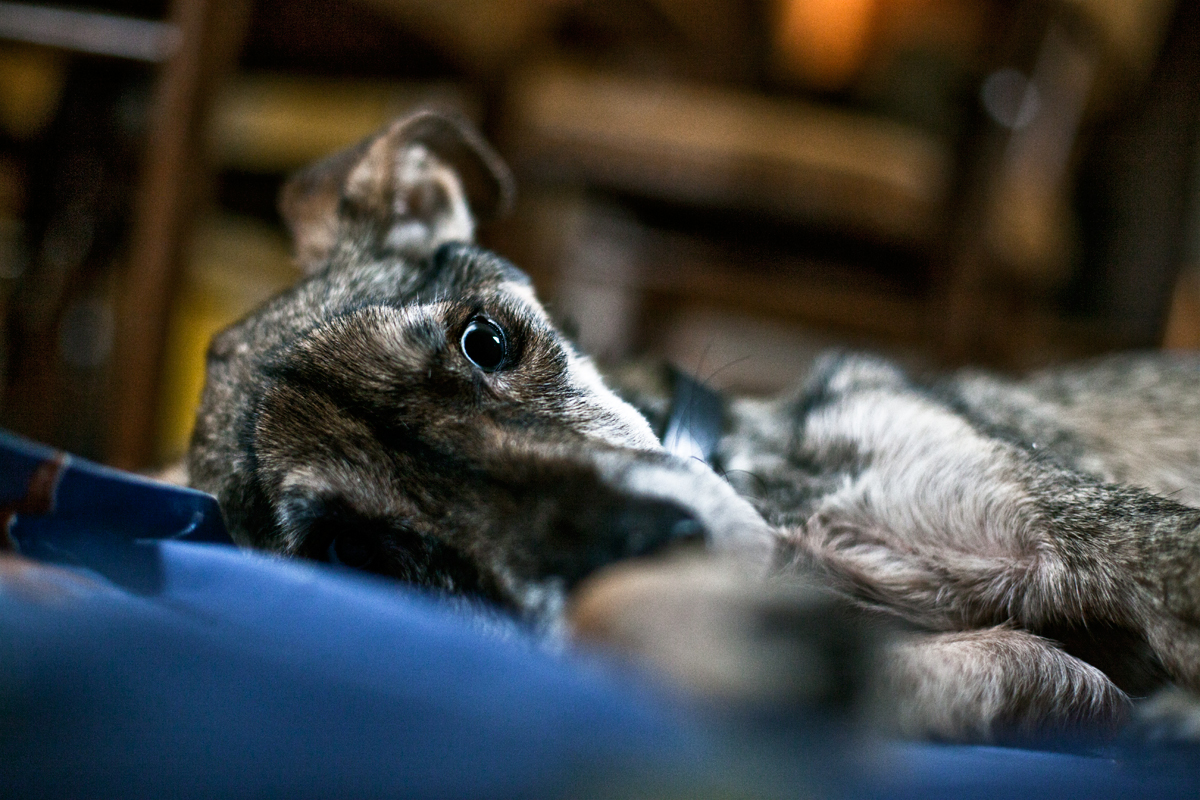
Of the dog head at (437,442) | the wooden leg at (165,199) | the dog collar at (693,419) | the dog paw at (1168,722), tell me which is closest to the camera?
the dog paw at (1168,722)

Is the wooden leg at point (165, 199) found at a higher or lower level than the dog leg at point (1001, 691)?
higher

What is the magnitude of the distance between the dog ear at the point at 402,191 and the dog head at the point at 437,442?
0.15 meters

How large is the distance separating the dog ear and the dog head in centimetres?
15

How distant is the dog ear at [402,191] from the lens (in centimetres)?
223

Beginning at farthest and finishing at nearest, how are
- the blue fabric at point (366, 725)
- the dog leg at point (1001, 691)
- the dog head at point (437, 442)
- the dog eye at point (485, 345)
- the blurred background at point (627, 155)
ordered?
the blurred background at point (627, 155)
the dog eye at point (485, 345)
the dog leg at point (1001, 691)
the dog head at point (437, 442)
the blue fabric at point (366, 725)

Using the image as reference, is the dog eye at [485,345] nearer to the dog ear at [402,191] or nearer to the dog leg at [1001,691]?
the dog ear at [402,191]

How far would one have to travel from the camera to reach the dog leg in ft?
4.21

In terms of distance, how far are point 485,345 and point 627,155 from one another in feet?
8.57

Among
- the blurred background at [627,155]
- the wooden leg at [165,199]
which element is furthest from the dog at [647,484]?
the blurred background at [627,155]

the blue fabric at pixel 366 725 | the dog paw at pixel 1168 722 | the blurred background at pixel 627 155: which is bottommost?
the blue fabric at pixel 366 725

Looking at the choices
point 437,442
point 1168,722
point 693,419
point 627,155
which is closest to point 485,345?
point 437,442

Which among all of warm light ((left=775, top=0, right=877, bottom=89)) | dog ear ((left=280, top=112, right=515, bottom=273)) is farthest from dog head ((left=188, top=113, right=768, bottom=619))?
warm light ((left=775, top=0, right=877, bottom=89))

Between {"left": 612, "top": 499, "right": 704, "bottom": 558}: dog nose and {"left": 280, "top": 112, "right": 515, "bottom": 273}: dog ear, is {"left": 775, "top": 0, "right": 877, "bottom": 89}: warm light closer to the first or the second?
{"left": 280, "top": 112, "right": 515, "bottom": 273}: dog ear

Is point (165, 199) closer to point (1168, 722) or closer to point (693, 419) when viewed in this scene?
point (693, 419)
